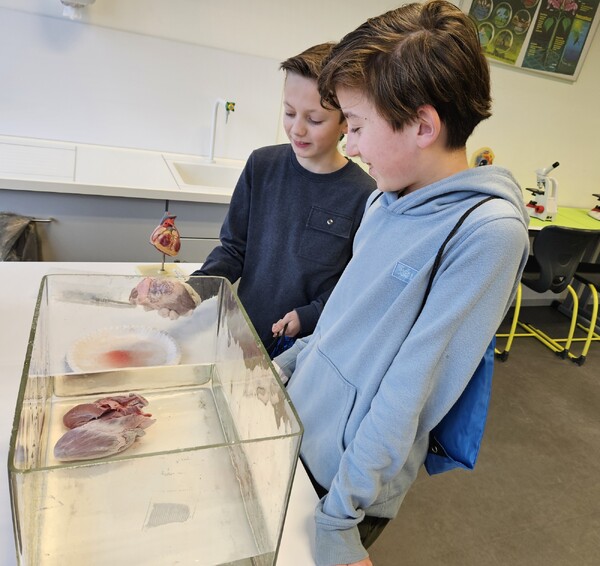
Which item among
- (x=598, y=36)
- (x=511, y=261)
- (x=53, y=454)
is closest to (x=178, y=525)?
(x=53, y=454)

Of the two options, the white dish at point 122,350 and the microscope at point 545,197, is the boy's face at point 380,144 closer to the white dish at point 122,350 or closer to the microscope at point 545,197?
the white dish at point 122,350

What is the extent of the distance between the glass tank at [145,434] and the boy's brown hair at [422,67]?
38cm

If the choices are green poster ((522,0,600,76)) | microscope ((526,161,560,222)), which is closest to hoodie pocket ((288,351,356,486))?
microscope ((526,161,560,222))

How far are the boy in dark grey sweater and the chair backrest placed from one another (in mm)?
1875

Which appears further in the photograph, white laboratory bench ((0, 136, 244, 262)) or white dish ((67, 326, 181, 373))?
white laboratory bench ((0, 136, 244, 262))

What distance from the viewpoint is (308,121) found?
3.39 ft

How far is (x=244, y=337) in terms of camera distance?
0.73m

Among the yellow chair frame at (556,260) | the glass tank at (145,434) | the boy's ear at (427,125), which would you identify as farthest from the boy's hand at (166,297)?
the yellow chair frame at (556,260)

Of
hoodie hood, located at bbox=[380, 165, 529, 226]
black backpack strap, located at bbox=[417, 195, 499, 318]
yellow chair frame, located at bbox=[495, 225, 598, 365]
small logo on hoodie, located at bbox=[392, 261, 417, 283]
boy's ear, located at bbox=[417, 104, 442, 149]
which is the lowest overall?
yellow chair frame, located at bbox=[495, 225, 598, 365]

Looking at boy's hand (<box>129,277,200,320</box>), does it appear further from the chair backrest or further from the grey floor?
the chair backrest

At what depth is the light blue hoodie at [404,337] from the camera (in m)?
0.56

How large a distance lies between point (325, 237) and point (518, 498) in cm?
146

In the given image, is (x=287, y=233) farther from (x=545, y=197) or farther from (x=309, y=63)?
(x=545, y=197)

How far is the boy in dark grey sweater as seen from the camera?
3.58ft
